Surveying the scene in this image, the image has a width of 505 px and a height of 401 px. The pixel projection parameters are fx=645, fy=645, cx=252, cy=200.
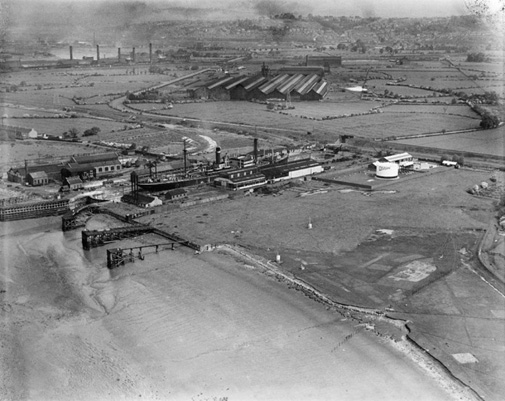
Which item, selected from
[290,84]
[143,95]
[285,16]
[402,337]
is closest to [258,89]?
[290,84]

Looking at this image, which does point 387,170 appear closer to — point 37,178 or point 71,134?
point 37,178

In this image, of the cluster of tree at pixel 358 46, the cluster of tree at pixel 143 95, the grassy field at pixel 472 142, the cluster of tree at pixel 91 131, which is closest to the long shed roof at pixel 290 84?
the cluster of tree at pixel 143 95

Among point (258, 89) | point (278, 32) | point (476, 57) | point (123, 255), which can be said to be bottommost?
point (123, 255)

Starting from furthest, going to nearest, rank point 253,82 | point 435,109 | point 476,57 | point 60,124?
point 253,82 < point 476,57 < point 435,109 < point 60,124

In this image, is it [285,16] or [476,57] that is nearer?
[476,57]

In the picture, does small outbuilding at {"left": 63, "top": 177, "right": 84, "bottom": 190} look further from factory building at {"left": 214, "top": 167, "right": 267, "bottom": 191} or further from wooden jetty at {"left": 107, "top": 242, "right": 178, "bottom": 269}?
wooden jetty at {"left": 107, "top": 242, "right": 178, "bottom": 269}

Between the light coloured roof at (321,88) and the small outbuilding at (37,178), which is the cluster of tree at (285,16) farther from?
the small outbuilding at (37,178)

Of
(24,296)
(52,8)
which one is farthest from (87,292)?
(52,8)
